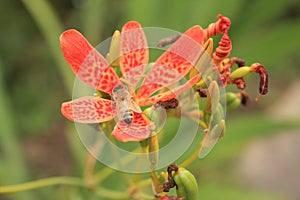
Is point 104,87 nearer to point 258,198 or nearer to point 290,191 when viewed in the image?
point 258,198

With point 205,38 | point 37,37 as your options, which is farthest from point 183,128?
point 37,37

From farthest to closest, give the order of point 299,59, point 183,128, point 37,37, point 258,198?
point 299,59, point 37,37, point 258,198, point 183,128

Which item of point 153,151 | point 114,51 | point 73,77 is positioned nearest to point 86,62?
point 114,51

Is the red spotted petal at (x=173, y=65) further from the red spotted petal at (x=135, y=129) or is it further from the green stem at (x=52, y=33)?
the green stem at (x=52, y=33)

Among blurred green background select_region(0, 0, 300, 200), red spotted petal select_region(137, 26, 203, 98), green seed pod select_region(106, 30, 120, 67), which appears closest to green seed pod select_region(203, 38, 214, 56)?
red spotted petal select_region(137, 26, 203, 98)

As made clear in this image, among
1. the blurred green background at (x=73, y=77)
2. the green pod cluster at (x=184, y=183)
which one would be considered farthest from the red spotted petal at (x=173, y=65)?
the blurred green background at (x=73, y=77)

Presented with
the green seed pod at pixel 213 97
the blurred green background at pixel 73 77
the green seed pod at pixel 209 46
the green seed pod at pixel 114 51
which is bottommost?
the blurred green background at pixel 73 77

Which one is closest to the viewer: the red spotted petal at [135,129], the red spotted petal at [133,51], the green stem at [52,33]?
the red spotted petal at [135,129]

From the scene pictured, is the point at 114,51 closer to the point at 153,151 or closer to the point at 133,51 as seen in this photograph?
the point at 133,51
